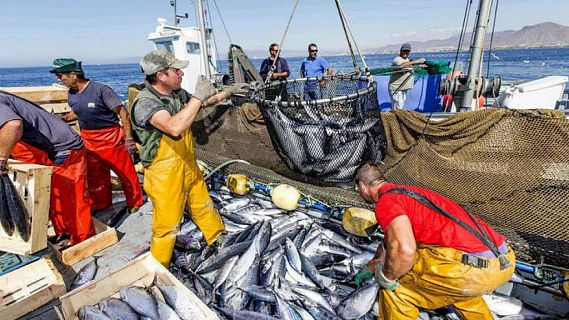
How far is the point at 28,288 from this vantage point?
3.16 m

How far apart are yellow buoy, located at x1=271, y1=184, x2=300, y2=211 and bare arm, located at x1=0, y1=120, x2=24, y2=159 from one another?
3122 mm

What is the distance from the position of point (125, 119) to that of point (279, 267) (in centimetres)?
319

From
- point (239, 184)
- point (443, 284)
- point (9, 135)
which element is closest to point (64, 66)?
point (9, 135)

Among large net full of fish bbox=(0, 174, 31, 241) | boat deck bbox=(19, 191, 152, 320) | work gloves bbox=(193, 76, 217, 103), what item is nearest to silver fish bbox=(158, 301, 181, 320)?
boat deck bbox=(19, 191, 152, 320)

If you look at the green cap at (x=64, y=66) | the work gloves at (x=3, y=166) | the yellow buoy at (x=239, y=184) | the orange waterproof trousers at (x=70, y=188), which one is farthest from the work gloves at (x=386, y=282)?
the green cap at (x=64, y=66)

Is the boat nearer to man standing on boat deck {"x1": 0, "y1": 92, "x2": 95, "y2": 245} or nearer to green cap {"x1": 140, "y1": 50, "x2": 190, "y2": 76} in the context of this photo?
green cap {"x1": 140, "y1": 50, "x2": 190, "y2": 76}

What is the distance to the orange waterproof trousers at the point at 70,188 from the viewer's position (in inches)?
144

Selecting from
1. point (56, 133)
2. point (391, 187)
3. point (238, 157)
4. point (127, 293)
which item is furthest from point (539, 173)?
point (56, 133)

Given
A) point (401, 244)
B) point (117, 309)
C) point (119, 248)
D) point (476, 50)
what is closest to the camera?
point (401, 244)

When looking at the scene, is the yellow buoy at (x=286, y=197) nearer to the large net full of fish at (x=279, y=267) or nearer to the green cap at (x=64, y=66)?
the large net full of fish at (x=279, y=267)

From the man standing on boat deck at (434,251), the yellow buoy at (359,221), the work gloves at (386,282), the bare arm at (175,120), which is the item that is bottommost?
the yellow buoy at (359,221)

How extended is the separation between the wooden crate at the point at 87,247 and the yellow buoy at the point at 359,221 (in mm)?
3144

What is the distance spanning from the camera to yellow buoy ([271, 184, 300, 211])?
462 centimetres

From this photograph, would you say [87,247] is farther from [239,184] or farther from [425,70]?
[425,70]
